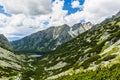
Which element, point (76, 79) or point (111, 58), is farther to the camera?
point (111, 58)

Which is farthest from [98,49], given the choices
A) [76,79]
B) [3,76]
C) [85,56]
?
[76,79]

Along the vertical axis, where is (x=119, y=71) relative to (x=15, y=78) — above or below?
below

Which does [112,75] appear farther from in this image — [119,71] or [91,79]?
[91,79]

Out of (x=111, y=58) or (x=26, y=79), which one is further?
(x=26, y=79)

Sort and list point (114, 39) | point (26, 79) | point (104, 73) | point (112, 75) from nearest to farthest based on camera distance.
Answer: point (112, 75) → point (104, 73) → point (114, 39) → point (26, 79)

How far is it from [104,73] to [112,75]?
516 centimetres

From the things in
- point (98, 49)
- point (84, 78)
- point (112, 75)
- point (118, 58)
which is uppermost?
point (98, 49)

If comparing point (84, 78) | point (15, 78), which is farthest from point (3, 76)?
point (84, 78)

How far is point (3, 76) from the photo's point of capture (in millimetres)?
177875

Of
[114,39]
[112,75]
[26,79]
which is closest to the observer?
[112,75]

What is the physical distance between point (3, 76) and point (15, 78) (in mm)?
8439

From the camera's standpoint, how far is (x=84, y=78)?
8556cm

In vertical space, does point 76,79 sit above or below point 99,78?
above

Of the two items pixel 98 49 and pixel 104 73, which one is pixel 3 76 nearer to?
pixel 98 49
